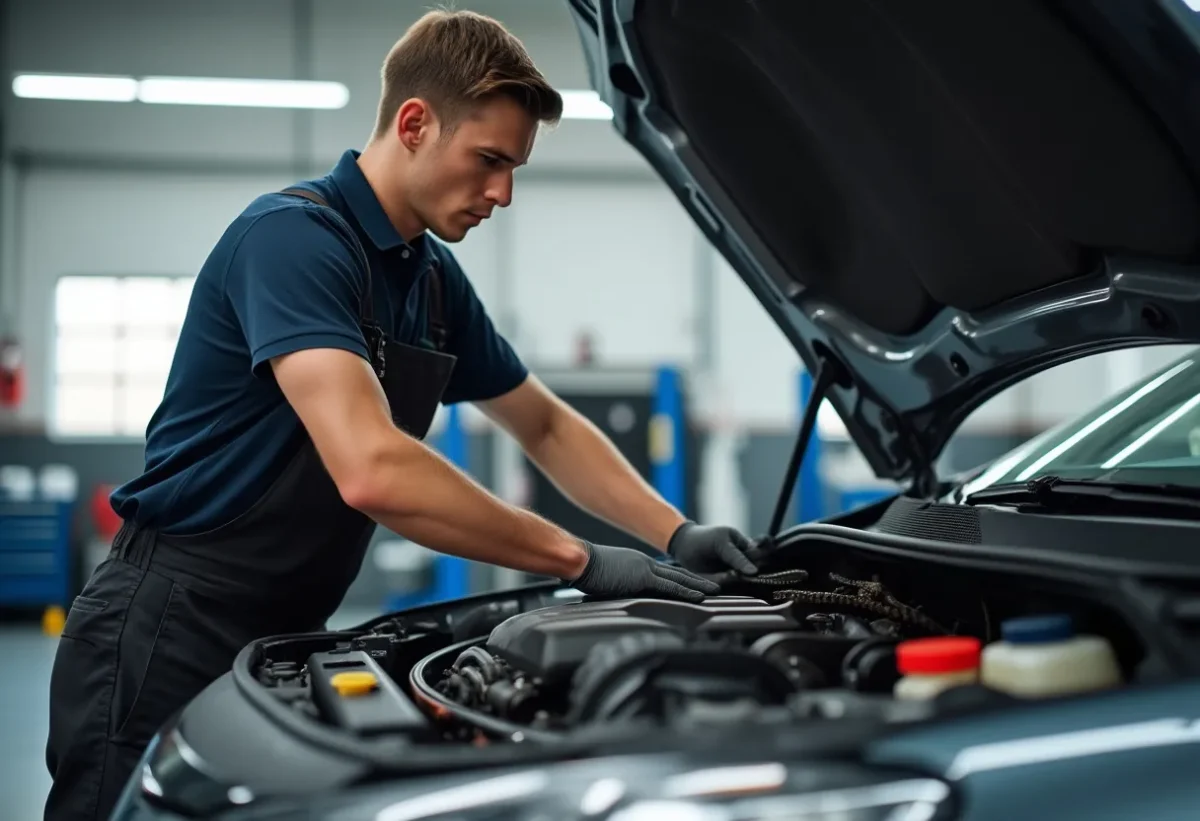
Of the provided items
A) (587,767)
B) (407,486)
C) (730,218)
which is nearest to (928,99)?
(730,218)

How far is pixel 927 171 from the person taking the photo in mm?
1539

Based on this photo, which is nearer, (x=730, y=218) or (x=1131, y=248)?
(x=1131, y=248)

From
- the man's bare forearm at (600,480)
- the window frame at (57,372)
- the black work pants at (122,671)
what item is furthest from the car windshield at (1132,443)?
the window frame at (57,372)

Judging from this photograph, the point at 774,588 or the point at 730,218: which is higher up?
the point at 730,218

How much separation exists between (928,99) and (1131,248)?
0.30 meters

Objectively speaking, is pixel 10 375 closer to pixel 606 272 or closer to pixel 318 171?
pixel 318 171

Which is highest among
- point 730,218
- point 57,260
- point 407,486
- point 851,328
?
point 57,260

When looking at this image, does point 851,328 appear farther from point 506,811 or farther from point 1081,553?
point 506,811

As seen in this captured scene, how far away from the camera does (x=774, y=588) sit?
1.59 m

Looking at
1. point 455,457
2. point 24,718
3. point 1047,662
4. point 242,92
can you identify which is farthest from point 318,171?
point 1047,662

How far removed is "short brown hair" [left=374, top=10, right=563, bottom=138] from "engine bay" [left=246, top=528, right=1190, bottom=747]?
2.41 feet

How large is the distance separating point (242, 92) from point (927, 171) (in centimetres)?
797

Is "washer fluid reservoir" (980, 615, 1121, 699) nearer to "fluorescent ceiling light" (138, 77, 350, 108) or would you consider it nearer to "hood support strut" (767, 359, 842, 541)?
"hood support strut" (767, 359, 842, 541)

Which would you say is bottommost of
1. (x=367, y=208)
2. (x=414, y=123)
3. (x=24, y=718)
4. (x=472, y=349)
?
(x=24, y=718)
